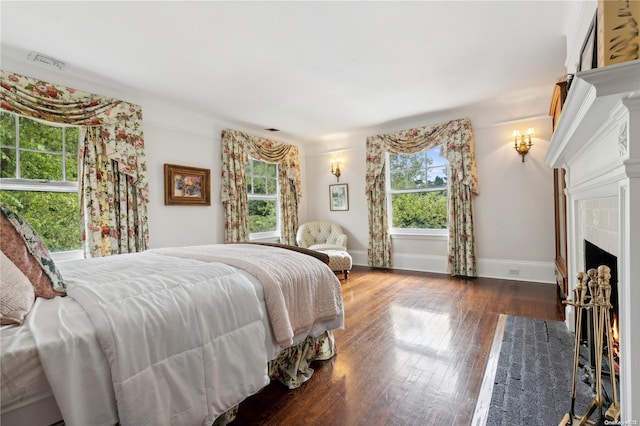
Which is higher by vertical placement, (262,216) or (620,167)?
(620,167)

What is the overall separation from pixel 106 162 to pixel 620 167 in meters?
4.00

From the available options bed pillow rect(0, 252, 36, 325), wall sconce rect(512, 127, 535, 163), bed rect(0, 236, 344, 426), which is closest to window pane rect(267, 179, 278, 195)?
bed rect(0, 236, 344, 426)

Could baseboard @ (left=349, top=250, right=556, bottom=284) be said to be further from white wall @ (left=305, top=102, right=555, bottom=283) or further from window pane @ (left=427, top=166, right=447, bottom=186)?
window pane @ (left=427, top=166, right=447, bottom=186)

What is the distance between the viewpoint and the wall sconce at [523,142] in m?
3.91

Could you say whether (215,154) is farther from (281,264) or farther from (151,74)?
(281,264)

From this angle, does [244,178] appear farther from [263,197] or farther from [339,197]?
[339,197]

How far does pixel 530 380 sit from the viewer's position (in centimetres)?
173

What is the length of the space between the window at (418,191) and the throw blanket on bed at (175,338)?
13.1 feet

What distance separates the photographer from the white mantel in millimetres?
933

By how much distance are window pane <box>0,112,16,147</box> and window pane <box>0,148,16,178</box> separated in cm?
7

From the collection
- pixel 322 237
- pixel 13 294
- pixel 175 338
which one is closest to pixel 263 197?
pixel 322 237

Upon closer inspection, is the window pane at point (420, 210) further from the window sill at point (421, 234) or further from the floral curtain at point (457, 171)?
the floral curtain at point (457, 171)

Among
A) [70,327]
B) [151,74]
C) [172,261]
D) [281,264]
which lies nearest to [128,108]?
[151,74]

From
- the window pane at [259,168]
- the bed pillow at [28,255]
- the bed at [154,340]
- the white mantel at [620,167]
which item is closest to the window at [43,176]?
the bed at [154,340]
